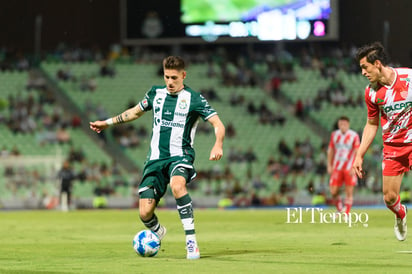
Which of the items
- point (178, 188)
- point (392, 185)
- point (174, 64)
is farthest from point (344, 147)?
point (178, 188)

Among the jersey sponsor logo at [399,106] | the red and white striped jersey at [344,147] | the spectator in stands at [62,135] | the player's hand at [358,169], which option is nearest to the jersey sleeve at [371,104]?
the jersey sponsor logo at [399,106]

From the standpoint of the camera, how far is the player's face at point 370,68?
10.2 m

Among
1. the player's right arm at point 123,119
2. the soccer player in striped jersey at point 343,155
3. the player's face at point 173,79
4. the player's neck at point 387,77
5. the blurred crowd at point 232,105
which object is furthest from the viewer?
the blurred crowd at point 232,105

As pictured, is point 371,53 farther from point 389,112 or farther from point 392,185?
point 392,185

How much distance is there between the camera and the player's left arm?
9812 mm

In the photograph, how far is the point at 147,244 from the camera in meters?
10.6

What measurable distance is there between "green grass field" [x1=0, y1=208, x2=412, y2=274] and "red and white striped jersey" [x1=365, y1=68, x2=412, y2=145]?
145 cm

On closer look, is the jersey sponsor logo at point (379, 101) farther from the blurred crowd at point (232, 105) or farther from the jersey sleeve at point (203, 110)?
the blurred crowd at point (232, 105)

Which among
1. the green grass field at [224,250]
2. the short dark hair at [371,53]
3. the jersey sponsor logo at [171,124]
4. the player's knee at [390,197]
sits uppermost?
the short dark hair at [371,53]

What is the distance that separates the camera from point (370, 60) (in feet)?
33.5

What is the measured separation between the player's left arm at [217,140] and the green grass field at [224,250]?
1.17m

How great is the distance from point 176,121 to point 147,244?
150 centimetres

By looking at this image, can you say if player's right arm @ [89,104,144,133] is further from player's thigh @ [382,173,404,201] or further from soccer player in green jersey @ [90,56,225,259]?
player's thigh @ [382,173,404,201]

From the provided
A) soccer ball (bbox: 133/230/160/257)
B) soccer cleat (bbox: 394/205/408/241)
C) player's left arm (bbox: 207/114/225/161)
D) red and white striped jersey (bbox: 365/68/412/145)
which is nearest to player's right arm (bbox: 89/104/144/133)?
player's left arm (bbox: 207/114/225/161)
